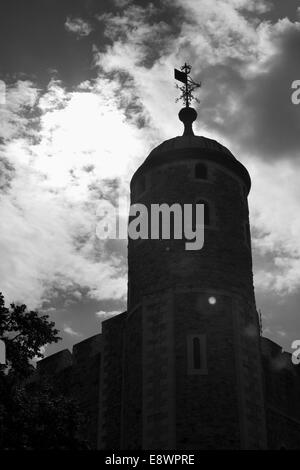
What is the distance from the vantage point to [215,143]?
80.7 feet

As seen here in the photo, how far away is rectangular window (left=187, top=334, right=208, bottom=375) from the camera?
19188 mm

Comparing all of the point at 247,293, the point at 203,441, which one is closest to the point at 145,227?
the point at 247,293

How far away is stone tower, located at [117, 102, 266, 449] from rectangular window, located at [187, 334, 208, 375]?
0.03m

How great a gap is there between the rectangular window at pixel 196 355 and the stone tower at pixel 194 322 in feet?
0.10

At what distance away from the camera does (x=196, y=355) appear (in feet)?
63.8

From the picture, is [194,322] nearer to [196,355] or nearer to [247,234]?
[196,355]

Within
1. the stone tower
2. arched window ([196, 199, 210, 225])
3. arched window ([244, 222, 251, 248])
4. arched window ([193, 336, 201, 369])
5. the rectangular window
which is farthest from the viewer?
arched window ([244, 222, 251, 248])

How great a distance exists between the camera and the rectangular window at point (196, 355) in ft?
63.0

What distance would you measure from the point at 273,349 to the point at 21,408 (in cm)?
1052

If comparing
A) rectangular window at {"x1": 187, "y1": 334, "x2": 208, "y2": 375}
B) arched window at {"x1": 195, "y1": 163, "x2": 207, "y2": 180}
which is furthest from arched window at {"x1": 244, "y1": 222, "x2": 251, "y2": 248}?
rectangular window at {"x1": 187, "y1": 334, "x2": 208, "y2": 375}

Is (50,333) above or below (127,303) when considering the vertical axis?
below

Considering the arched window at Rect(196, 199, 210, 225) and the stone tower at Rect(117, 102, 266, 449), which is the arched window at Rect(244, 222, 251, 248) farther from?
the arched window at Rect(196, 199, 210, 225)

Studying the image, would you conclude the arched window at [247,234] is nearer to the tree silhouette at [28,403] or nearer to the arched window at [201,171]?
the arched window at [201,171]
